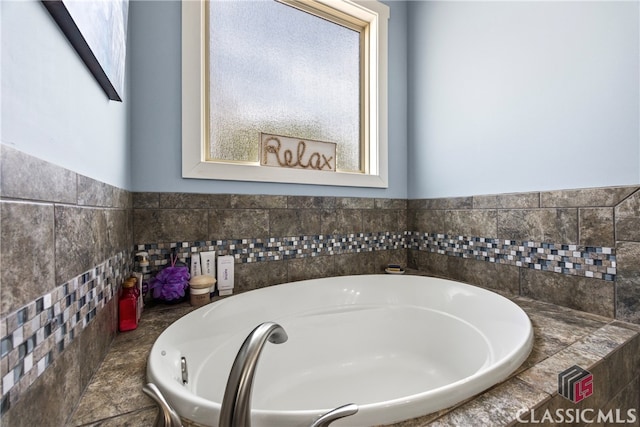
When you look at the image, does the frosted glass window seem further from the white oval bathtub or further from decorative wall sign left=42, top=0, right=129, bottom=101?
the white oval bathtub

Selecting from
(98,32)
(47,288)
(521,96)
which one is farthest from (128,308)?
(521,96)

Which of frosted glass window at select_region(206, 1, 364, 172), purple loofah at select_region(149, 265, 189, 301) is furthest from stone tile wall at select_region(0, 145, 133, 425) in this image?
frosted glass window at select_region(206, 1, 364, 172)

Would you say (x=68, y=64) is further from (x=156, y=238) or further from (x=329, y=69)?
(x=329, y=69)

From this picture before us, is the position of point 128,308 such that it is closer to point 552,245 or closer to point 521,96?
point 552,245

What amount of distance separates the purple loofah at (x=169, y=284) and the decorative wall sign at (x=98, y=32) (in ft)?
2.51

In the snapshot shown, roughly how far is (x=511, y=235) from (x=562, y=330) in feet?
1.87

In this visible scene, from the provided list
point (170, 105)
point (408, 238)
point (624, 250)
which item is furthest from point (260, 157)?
point (624, 250)

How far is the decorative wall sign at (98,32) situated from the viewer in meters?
0.55

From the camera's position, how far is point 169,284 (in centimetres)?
125

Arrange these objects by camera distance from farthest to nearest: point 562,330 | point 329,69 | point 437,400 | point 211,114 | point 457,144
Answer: point 329,69
point 457,144
point 211,114
point 562,330
point 437,400

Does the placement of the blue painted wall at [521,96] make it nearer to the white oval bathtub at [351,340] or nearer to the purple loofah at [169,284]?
the white oval bathtub at [351,340]

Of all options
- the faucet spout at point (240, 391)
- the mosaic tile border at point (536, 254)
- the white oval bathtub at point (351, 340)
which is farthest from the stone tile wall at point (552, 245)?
the faucet spout at point (240, 391)

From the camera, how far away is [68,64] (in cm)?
61

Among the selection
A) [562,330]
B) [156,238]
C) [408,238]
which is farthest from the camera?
[408,238]
